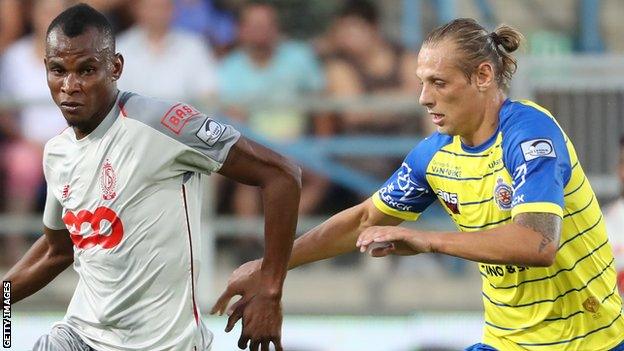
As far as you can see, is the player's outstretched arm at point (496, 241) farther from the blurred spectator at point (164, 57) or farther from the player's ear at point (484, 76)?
the blurred spectator at point (164, 57)

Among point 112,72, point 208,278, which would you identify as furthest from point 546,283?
point 208,278

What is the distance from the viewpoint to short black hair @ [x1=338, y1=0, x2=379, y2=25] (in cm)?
1098

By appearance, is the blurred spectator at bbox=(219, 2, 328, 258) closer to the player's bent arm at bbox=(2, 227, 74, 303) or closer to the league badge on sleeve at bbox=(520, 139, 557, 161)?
the player's bent arm at bbox=(2, 227, 74, 303)

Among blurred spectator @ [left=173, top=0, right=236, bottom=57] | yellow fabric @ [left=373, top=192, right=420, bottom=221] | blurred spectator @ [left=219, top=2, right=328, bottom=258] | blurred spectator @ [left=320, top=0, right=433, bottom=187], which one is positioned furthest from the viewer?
blurred spectator @ [left=173, top=0, right=236, bottom=57]

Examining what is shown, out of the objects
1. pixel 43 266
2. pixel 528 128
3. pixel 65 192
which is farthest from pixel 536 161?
pixel 43 266

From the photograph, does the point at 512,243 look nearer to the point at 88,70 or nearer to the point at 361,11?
the point at 88,70

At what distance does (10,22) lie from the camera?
10.7 m

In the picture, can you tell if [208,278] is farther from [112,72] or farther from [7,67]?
[112,72]

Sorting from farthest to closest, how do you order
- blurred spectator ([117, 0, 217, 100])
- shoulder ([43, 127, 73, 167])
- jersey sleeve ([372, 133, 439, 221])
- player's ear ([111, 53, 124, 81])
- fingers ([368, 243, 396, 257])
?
blurred spectator ([117, 0, 217, 100]), jersey sleeve ([372, 133, 439, 221]), shoulder ([43, 127, 73, 167]), player's ear ([111, 53, 124, 81]), fingers ([368, 243, 396, 257])

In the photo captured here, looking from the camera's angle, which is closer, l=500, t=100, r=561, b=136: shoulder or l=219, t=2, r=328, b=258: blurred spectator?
l=500, t=100, r=561, b=136: shoulder

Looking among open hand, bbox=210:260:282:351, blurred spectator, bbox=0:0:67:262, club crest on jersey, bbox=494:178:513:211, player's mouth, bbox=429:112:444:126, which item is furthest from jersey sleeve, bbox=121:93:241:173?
blurred spectator, bbox=0:0:67:262

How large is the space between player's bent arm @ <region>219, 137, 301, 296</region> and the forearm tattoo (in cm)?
86

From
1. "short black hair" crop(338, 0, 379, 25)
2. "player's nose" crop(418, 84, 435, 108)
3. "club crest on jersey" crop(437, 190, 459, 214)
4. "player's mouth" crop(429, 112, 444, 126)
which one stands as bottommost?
"club crest on jersey" crop(437, 190, 459, 214)

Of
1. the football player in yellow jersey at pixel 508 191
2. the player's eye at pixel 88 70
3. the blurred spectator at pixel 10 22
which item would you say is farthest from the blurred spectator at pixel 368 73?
the player's eye at pixel 88 70
